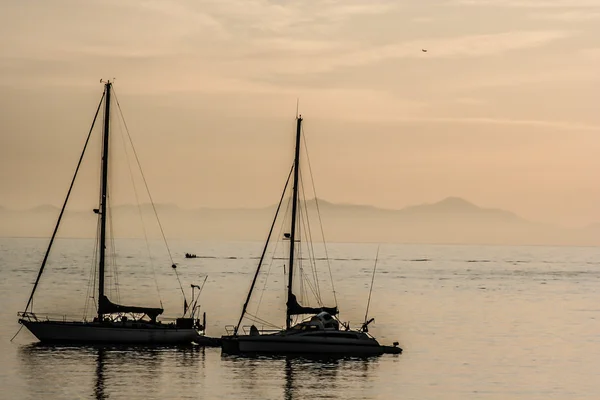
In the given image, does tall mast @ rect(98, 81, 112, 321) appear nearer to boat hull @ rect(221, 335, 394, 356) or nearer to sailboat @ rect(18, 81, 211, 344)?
sailboat @ rect(18, 81, 211, 344)

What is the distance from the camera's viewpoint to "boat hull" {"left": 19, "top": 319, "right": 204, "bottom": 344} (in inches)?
3108

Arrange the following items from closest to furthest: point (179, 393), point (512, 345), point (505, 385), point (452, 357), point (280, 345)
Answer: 1. point (179, 393)
2. point (505, 385)
3. point (280, 345)
4. point (452, 357)
5. point (512, 345)

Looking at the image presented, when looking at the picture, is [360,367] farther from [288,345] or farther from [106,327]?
[106,327]

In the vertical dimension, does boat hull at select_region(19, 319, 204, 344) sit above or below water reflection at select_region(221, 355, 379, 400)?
above

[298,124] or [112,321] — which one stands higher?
[298,124]

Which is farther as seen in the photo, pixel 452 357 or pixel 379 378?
pixel 452 357

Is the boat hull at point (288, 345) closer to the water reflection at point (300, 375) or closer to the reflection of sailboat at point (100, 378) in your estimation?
the water reflection at point (300, 375)

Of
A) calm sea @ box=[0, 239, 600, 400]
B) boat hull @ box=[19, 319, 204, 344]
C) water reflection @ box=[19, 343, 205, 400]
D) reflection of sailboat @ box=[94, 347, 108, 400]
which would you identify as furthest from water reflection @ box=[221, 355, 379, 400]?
reflection of sailboat @ box=[94, 347, 108, 400]

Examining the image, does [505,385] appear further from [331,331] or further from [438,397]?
[331,331]

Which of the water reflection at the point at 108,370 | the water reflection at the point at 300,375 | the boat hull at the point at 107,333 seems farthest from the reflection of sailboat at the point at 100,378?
the water reflection at the point at 300,375

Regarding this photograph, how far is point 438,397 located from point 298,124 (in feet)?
73.3

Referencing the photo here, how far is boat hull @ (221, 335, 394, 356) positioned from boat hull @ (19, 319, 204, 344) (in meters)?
4.67

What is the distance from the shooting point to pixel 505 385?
7150 centimetres

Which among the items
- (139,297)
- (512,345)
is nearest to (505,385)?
(512,345)
